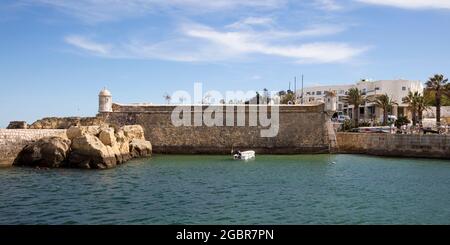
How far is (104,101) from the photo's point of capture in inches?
1545

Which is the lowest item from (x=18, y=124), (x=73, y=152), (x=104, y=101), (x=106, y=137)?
(x=73, y=152)

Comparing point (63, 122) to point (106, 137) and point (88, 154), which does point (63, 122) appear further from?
point (88, 154)

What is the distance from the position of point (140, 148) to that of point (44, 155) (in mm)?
9432

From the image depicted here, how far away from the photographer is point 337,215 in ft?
48.0

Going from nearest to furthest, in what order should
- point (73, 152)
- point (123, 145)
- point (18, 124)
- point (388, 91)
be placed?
point (73, 152), point (123, 145), point (18, 124), point (388, 91)

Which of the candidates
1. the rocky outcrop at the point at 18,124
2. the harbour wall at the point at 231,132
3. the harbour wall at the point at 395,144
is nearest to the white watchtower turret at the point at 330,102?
the harbour wall at the point at 231,132

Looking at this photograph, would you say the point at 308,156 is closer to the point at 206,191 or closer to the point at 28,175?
the point at 206,191

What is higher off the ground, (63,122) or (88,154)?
(63,122)

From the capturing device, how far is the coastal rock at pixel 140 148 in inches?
1404

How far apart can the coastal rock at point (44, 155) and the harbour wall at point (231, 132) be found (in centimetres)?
1146

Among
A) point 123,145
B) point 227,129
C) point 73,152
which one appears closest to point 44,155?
point 73,152

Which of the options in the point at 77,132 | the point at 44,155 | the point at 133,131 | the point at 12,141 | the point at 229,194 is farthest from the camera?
the point at 133,131

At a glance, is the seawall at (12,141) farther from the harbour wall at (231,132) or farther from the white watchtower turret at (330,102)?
the white watchtower turret at (330,102)

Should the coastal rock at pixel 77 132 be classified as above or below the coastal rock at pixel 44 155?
above
